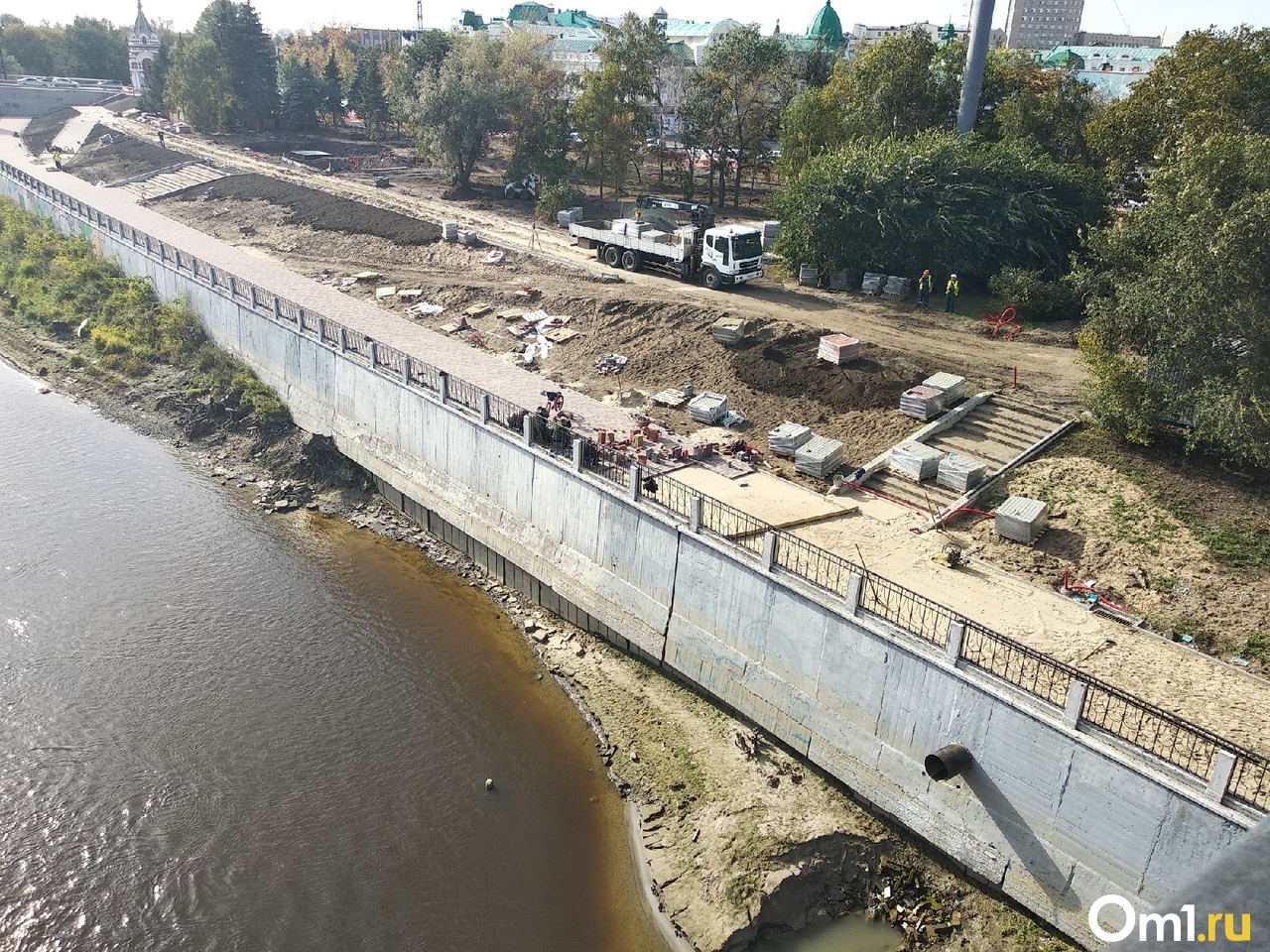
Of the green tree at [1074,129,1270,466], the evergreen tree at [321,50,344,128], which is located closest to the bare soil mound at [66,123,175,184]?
the evergreen tree at [321,50,344,128]

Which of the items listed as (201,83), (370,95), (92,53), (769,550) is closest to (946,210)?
(769,550)

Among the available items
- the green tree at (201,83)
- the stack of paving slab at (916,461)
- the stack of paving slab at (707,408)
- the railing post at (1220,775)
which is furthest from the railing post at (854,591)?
the green tree at (201,83)

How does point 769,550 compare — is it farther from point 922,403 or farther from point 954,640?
point 922,403

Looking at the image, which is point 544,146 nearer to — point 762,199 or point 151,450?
point 762,199

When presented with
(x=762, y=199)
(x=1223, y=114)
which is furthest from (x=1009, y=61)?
(x=1223, y=114)

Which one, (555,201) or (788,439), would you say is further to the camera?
(555,201)

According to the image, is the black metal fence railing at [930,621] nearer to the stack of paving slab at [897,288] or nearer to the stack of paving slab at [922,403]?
the stack of paving slab at [922,403]

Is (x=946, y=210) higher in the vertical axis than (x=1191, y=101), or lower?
lower
